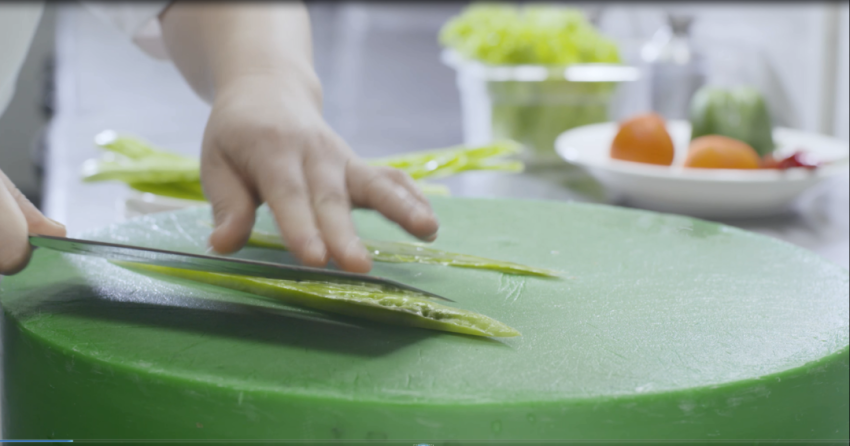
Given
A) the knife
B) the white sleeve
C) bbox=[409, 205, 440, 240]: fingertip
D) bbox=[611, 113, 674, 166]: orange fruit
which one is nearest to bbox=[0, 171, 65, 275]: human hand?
the knife

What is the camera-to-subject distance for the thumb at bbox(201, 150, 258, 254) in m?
0.62

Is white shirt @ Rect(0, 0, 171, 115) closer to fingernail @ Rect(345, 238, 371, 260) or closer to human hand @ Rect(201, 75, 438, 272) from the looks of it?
human hand @ Rect(201, 75, 438, 272)

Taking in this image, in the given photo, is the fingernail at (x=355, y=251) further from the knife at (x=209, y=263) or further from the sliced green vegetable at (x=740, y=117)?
the sliced green vegetable at (x=740, y=117)

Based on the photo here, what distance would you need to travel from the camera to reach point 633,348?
49 cm

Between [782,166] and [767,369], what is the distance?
0.84 metres

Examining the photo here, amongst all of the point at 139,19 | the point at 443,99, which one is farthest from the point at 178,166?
the point at 443,99

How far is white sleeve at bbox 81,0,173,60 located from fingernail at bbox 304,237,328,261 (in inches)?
20.0

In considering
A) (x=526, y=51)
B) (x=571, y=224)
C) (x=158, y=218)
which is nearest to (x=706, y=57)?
(x=526, y=51)

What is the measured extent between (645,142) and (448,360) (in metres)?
0.97

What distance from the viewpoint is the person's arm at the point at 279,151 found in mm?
587

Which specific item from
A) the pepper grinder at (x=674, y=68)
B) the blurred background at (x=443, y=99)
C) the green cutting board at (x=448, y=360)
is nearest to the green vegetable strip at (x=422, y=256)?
the green cutting board at (x=448, y=360)

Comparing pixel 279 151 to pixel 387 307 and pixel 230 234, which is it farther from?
pixel 387 307

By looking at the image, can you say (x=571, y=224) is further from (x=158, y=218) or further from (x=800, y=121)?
(x=800, y=121)

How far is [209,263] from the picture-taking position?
0.50 meters
